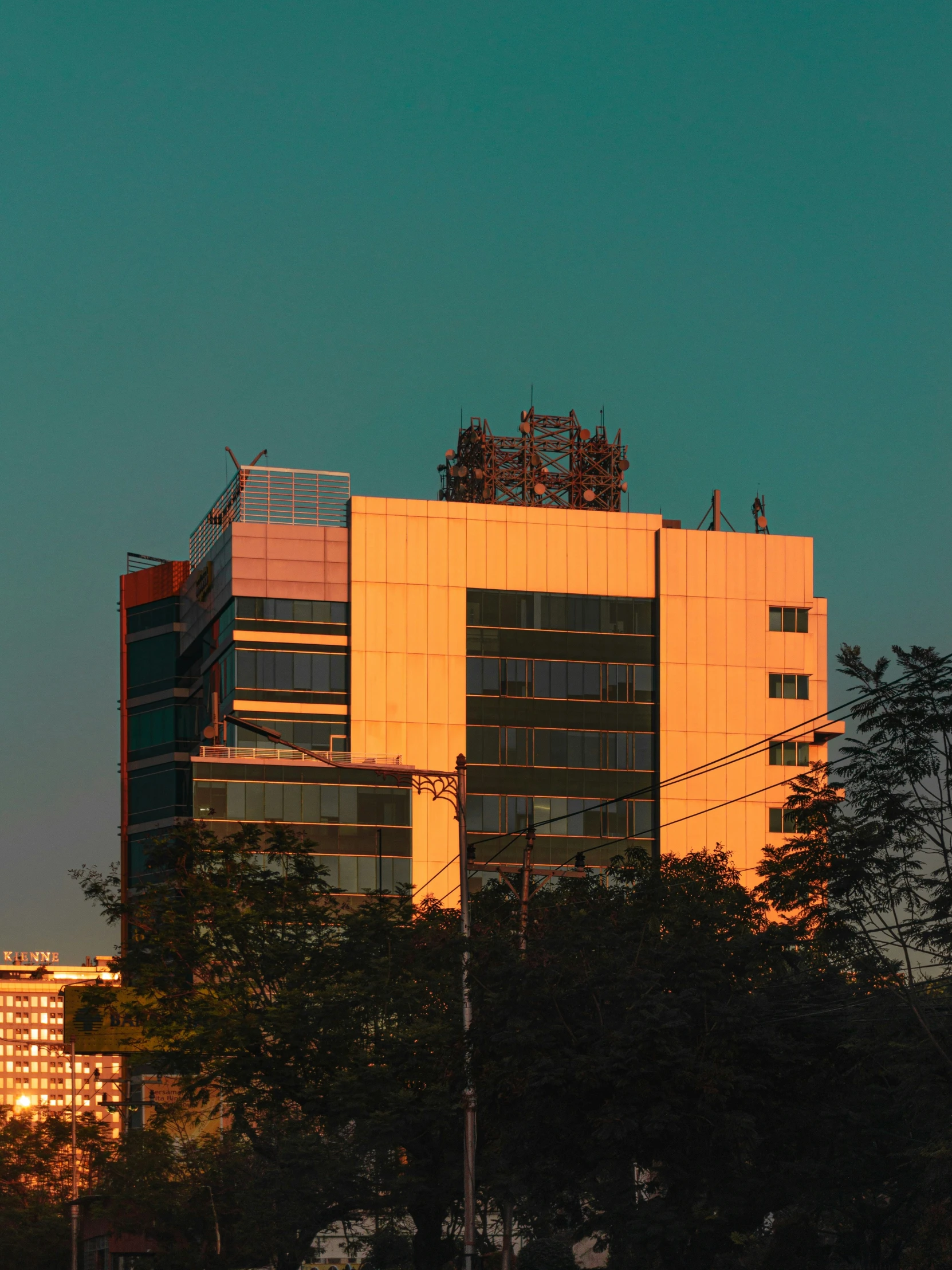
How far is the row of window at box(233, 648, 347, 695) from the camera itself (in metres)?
111

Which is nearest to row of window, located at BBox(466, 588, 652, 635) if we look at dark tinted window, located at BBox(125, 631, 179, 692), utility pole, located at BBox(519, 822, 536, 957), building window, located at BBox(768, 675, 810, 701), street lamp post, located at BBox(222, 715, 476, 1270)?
building window, located at BBox(768, 675, 810, 701)

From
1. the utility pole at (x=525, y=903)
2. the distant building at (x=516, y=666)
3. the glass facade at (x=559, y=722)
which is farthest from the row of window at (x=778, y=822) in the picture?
the utility pole at (x=525, y=903)

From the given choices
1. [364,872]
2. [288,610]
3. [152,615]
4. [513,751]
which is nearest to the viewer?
[364,872]

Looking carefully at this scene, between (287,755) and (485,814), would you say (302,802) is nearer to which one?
(287,755)

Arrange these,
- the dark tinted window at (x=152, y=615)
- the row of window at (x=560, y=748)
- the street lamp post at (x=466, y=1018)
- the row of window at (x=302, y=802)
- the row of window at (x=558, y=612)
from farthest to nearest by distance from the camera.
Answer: the dark tinted window at (x=152, y=615), the row of window at (x=558, y=612), the row of window at (x=560, y=748), the row of window at (x=302, y=802), the street lamp post at (x=466, y=1018)

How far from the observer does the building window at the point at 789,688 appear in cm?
12006

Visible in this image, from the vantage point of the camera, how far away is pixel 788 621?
120875 mm

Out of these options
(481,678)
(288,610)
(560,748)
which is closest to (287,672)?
(288,610)

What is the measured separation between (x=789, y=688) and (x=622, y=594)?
13711 mm

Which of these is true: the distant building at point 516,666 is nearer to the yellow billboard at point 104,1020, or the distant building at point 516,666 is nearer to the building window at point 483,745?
the building window at point 483,745

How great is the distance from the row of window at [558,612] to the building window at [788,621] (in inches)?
358

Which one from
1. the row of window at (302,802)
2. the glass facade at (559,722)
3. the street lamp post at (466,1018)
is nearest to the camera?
the street lamp post at (466,1018)

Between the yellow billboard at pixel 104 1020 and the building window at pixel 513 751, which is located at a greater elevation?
the building window at pixel 513 751

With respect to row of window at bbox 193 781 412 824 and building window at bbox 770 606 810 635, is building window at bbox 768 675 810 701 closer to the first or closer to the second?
building window at bbox 770 606 810 635
